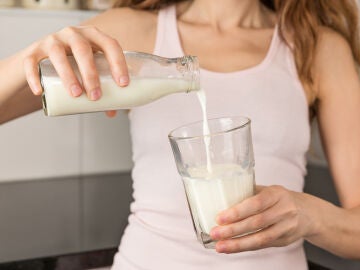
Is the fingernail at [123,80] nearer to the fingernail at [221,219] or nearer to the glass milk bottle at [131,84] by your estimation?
the glass milk bottle at [131,84]

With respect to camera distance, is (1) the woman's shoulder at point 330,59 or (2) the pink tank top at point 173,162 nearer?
(2) the pink tank top at point 173,162

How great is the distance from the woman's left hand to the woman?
0.09ft

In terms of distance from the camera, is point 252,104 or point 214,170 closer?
point 214,170

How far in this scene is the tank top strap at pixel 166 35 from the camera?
101 cm

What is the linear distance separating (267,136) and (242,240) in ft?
1.23

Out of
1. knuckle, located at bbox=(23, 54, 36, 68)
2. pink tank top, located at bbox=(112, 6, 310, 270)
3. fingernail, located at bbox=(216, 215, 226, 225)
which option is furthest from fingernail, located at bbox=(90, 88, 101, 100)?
pink tank top, located at bbox=(112, 6, 310, 270)

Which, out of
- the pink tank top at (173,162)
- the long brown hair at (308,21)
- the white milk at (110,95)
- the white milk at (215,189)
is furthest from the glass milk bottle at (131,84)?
the long brown hair at (308,21)

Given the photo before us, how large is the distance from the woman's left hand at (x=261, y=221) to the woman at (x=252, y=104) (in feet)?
0.09

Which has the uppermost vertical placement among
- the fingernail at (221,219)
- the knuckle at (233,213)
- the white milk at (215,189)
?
the white milk at (215,189)

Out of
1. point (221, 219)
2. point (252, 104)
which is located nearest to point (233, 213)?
point (221, 219)

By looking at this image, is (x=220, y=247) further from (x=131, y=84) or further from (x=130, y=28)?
(x=130, y=28)

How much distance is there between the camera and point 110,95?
64 centimetres

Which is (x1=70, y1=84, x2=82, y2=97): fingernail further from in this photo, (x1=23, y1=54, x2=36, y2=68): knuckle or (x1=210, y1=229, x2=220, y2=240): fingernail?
(x1=210, y1=229, x2=220, y2=240): fingernail

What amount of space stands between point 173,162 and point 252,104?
0.19m
